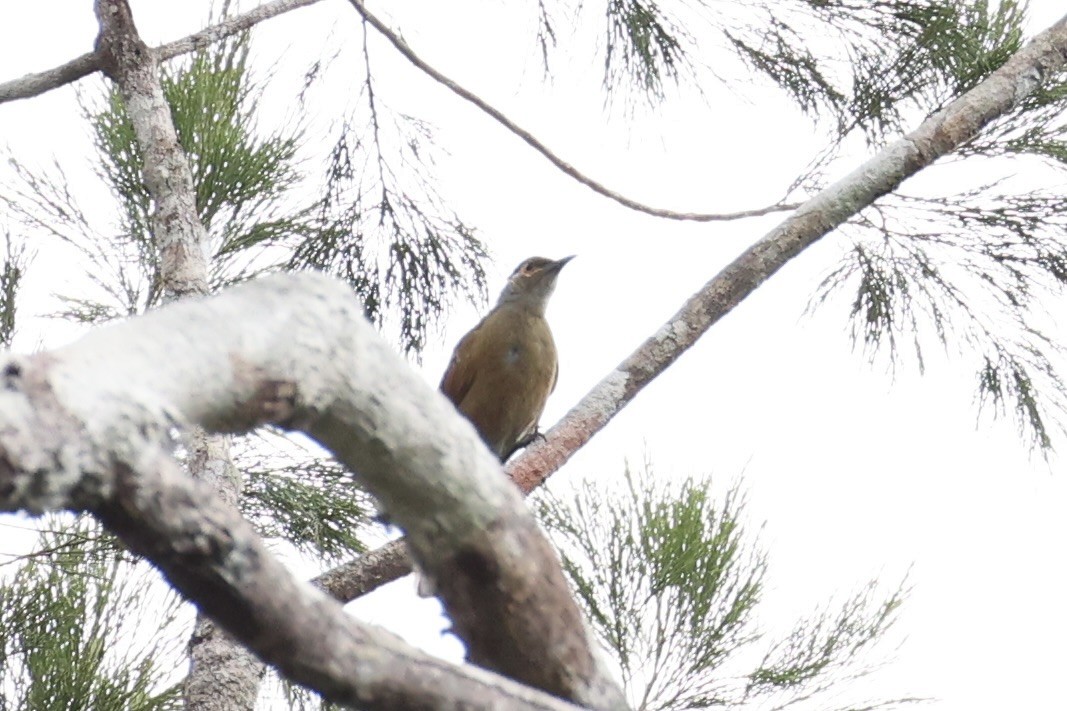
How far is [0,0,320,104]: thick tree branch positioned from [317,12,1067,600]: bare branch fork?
1001mm

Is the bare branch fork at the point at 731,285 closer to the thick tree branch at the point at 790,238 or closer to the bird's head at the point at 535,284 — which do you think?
the thick tree branch at the point at 790,238

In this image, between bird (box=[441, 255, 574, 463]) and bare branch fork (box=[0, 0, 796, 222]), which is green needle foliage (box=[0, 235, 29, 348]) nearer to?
bare branch fork (box=[0, 0, 796, 222])

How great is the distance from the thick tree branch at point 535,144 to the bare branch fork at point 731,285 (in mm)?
275

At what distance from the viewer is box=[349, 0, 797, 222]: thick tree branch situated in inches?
96.8

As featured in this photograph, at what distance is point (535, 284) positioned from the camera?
11.0 ft

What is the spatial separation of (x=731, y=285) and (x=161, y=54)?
1.09 metres

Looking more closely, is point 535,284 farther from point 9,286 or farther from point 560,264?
point 9,286

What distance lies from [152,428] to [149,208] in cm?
223

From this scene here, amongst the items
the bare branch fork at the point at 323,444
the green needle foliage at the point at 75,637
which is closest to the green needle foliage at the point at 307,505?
the green needle foliage at the point at 75,637

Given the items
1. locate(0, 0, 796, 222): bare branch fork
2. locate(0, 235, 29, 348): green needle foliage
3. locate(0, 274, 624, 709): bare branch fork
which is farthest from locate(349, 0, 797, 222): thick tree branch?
locate(0, 274, 624, 709): bare branch fork

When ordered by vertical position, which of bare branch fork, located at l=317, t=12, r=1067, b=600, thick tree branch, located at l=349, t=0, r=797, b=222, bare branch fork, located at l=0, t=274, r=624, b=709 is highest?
thick tree branch, located at l=349, t=0, r=797, b=222

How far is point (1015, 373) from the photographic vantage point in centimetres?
275

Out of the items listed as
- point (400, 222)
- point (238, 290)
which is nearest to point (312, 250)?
point (400, 222)

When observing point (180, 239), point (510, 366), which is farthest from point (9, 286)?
point (510, 366)
